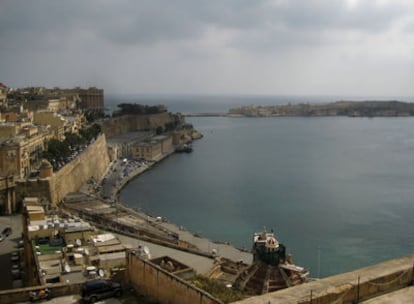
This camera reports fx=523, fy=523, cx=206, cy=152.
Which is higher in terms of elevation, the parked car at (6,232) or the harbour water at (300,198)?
the parked car at (6,232)

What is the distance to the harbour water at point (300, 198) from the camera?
899 inches

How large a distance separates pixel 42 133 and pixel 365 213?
62.8 feet

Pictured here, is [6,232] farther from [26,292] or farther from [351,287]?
[351,287]

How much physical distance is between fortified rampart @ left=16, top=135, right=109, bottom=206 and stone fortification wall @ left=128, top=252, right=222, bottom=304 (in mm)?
17377

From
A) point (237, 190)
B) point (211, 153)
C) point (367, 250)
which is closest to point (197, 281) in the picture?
point (367, 250)

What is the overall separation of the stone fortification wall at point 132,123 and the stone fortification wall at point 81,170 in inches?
538

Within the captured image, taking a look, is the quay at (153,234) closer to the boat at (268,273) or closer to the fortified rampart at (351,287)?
the boat at (268,273)

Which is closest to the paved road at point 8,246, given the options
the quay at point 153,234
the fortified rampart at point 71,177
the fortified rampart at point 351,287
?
the fortified rampart at point 71,177

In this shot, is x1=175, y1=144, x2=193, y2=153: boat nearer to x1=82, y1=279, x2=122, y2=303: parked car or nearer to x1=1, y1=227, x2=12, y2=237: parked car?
x1=1, y1=227, x2=12, y2=237: parked car

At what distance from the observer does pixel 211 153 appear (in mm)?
56688

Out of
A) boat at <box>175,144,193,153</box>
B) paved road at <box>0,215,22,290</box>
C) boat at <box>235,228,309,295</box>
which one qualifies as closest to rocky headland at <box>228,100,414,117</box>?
boat at <box>175,144,193,153</box>

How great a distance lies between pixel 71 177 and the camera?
28766 millimetres

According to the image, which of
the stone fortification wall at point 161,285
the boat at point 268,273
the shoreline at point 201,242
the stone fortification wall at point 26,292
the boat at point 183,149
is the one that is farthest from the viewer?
the boat at point 183,149

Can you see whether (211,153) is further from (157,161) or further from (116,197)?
(116,197)
